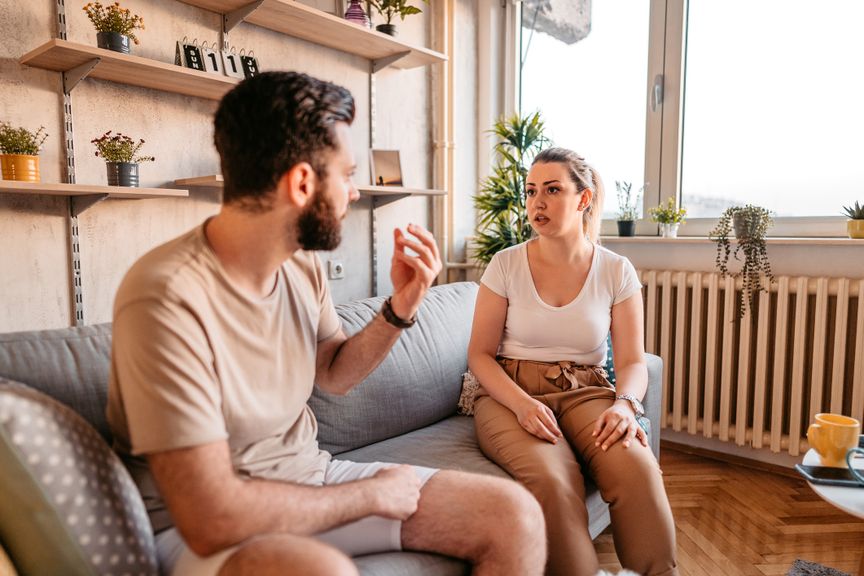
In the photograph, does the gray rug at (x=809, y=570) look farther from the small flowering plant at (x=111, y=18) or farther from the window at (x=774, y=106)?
the small flowering plant at (x=111, y=18)

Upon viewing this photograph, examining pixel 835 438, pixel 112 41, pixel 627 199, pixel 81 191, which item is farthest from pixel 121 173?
pixel 627 199

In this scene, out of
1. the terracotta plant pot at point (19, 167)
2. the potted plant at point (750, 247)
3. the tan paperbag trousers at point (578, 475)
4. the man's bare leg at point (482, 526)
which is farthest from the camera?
the potted plant at point (750, 247)

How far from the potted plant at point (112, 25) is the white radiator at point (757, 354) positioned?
2238 millimetres

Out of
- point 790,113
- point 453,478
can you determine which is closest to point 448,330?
point 453,478

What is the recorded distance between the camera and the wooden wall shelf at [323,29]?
7.45 feet

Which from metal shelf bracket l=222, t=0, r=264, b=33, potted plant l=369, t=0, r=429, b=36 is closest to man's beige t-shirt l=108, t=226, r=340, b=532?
A: metal shelf bracket l=222, t=0, r=264, b=33

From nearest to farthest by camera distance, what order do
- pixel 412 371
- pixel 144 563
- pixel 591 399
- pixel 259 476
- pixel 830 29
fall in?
1. pixel 144 563
2. pixel 259 476
3. pixel 591 399
4. pixel 412 371
5. pixel 830 29

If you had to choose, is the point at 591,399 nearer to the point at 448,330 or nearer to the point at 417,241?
the point at 448,330

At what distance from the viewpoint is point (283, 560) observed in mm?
808

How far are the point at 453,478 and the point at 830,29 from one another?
251cm

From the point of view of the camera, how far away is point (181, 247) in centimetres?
96

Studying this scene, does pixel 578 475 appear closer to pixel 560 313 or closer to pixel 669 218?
pixel 560 313

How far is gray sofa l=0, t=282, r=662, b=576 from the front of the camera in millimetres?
1122

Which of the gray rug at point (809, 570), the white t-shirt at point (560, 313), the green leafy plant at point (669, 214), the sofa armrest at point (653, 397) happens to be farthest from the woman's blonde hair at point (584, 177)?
the gray rug at point (809, 570)
